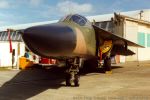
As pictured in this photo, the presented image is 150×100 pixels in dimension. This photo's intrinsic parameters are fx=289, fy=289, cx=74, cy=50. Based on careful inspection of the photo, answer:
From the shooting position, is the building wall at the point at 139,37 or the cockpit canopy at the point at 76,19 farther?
the building wall at the point at 139,37

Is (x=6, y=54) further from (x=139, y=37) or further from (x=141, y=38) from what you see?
(x=141, y=38)

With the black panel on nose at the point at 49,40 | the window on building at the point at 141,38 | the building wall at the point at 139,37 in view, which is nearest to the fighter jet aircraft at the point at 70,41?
the black panel on nose at the point at 49,40

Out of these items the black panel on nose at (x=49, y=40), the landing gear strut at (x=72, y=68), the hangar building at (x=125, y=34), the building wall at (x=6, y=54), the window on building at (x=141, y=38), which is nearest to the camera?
the black panel on nose at (x=49, y=40)

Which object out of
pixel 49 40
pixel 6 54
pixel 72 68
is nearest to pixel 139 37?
pixel 6 54

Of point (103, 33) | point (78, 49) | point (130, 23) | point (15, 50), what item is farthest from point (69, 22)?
point (130, 23)

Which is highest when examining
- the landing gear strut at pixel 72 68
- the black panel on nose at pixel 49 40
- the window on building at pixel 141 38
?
the window on building at pixel 141 38

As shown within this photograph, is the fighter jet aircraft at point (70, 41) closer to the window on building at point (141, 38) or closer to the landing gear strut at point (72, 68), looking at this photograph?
the landing gear strut at point (72, 68)

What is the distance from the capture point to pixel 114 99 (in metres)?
8.84

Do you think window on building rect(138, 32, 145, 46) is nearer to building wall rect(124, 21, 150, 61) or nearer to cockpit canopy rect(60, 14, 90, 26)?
building wall rect(124, 21, 150, 61)

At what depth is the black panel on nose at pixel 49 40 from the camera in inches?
310

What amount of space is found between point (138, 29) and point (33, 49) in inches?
953

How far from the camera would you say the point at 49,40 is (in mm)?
8102

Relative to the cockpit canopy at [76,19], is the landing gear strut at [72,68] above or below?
Answer: below

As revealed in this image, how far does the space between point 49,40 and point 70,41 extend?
3.98ft
